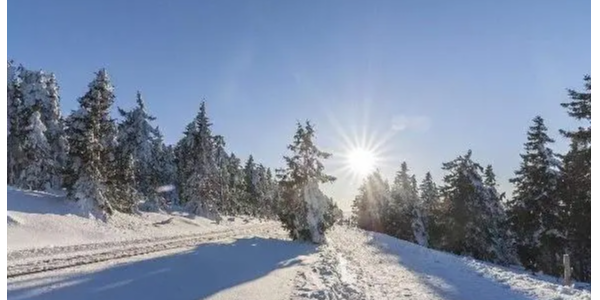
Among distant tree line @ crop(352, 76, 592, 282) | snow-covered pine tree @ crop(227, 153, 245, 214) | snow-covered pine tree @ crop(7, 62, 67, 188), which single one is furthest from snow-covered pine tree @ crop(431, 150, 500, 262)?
snow-covered pine tree @ crop(227, 153, 245, 214)

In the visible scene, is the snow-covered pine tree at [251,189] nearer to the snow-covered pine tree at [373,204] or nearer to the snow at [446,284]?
the snow-covered pine tree at [373,204]

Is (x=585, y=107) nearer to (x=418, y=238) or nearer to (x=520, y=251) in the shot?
(x=520, y=251)

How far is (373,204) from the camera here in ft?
345

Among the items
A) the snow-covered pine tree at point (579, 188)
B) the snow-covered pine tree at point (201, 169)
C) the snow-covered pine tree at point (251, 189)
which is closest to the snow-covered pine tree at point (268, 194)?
the snow-covered pine tree at point (251, 189)

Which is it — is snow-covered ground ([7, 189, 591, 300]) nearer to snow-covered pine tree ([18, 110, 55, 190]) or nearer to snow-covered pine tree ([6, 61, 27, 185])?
snow-covered pine tree ([18, 110, 55, 190])

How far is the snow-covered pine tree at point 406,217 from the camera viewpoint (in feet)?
275

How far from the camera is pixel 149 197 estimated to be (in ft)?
220

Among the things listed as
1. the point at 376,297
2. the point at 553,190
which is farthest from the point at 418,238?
the point at 376,297

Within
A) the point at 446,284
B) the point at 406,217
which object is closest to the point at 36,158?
the point at 446,284

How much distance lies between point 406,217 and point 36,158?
2167 inches

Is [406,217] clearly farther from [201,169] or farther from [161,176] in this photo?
[161,176]

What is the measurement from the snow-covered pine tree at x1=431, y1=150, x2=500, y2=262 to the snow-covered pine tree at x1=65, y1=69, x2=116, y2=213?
37246 millimetres

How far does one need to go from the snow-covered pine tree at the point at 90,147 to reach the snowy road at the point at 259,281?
21.0 m

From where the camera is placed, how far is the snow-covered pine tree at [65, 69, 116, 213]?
43219 mm
